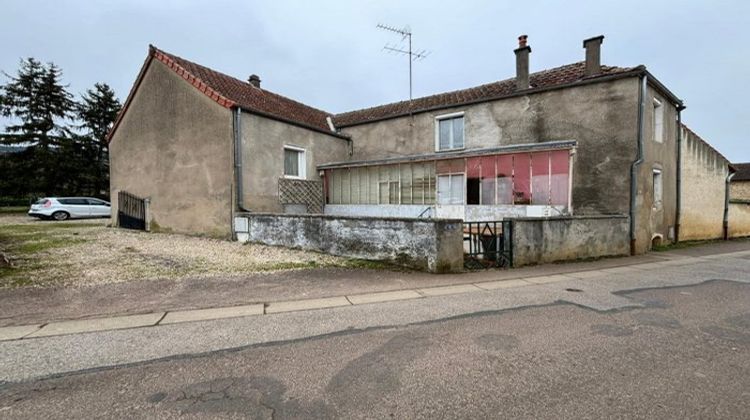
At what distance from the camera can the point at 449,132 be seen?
15367 mm

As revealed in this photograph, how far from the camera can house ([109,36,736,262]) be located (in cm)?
1128

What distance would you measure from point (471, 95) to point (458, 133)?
199cm

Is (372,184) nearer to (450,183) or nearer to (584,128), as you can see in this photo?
(450,183)

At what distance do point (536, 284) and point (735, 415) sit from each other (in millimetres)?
4092

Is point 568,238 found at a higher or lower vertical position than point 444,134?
lower

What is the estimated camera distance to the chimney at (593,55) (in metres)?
11.8

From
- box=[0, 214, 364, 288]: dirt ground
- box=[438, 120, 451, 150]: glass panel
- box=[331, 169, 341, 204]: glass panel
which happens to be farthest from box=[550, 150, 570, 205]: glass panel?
box=[331, 169, 341, 204]: glass panel

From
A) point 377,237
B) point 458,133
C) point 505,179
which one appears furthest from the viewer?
point 458,133

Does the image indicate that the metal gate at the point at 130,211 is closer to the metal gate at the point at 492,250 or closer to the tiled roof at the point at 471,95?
the tiled roof at the point at 471,95

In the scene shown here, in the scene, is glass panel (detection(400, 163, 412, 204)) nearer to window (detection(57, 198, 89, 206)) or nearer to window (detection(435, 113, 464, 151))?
window (detection(435, 113, 464, 151))

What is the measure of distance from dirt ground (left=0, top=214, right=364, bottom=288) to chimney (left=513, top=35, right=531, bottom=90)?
10836 millimetres

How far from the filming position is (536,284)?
21.4ft

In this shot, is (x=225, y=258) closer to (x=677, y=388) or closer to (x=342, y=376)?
(x=342, y=376)

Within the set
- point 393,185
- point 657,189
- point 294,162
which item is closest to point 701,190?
point 657,189
